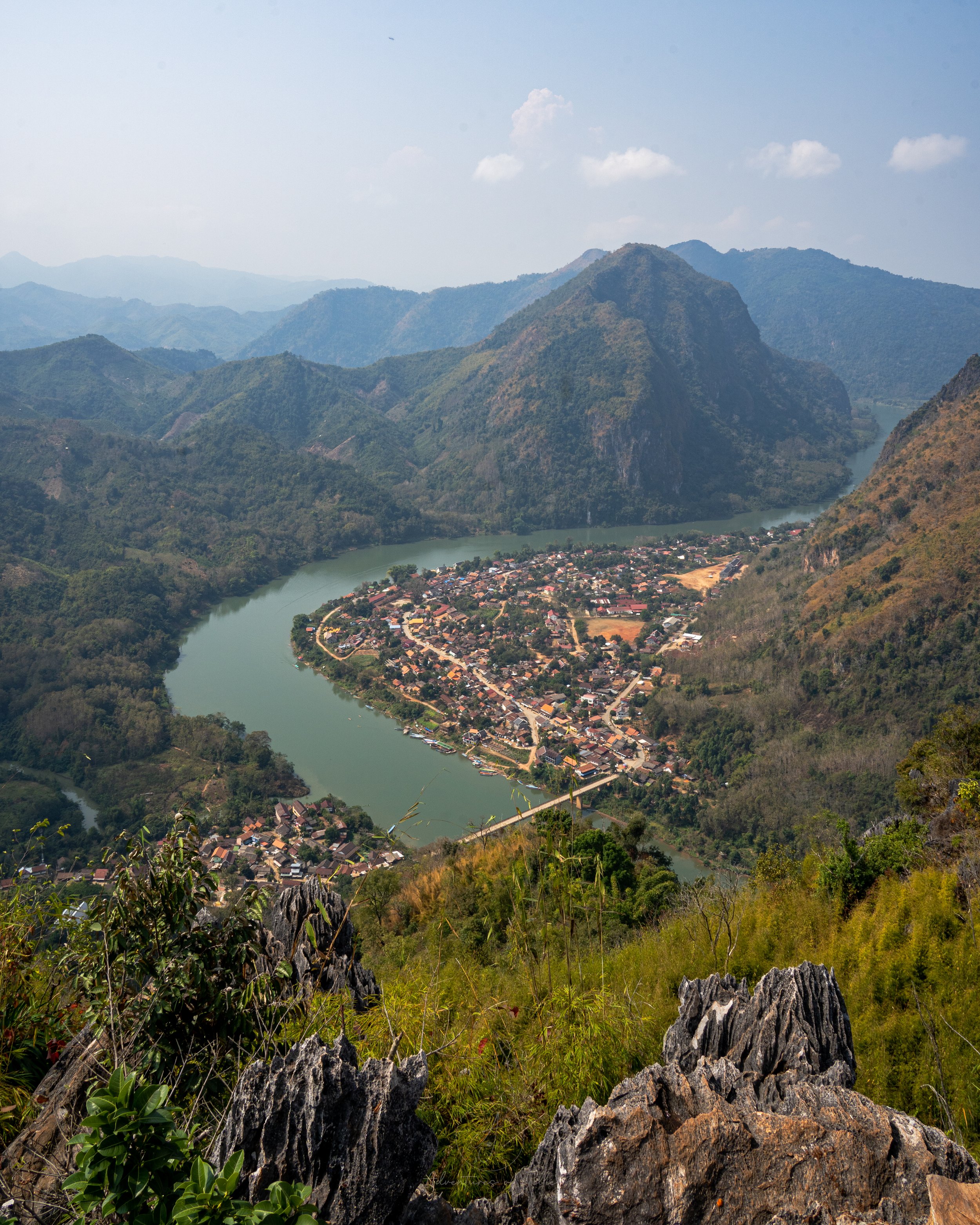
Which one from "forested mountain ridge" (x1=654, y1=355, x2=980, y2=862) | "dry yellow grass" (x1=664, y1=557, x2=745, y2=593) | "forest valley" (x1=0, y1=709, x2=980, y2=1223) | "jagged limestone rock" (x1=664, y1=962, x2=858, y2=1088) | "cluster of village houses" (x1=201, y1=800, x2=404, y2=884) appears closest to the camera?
"forest valley" (x1=0, y1=709, x2=980, y2=1223)

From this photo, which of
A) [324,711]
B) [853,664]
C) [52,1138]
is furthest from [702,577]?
[52,1138]

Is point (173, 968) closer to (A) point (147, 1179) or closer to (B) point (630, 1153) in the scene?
(A) point (147, 1179)

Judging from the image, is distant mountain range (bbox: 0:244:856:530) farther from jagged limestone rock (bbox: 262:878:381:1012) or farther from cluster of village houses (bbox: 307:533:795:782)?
jagged limestone rock (bbox: 262:878:381:1012)

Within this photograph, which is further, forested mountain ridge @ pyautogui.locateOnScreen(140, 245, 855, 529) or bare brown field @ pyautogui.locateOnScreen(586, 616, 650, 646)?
forested mountain ridge @ pyautogui.locateOnScreen(140, 245, 855, 529)

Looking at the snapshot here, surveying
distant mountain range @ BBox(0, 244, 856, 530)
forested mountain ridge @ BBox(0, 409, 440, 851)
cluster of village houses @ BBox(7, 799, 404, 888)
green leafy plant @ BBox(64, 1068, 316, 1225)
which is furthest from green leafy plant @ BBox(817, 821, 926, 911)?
distant mountain range @ BBox(0, 244, 856, 530)

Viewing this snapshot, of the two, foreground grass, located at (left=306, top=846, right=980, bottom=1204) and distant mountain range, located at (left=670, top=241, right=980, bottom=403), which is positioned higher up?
distant mountain range, located at (left=670, top=241, right=980, bottom=403)

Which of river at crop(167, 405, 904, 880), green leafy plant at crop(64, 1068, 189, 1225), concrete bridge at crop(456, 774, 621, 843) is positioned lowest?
river at crop(167, 405, 904, 880)

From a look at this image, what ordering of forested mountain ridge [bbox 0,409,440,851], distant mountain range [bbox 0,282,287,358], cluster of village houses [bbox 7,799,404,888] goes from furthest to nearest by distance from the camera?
distant mountain range [bbox 0,282,287,358], forested mountain ridge [bbox 0,409,440,851], cluster of village houses [bbox 7,799,404,888]

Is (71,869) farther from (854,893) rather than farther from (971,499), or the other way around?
(971,499)
